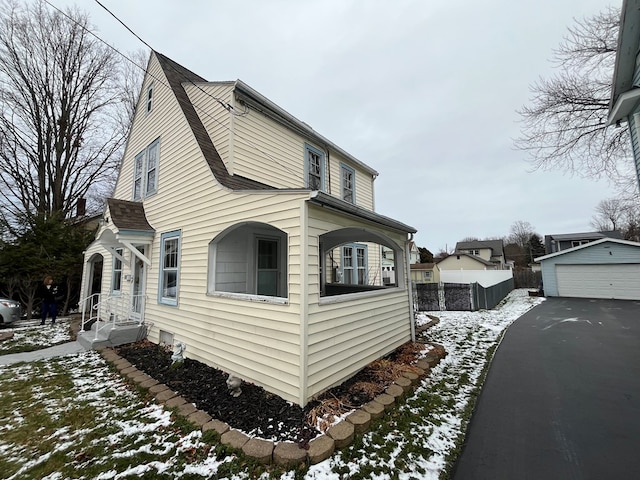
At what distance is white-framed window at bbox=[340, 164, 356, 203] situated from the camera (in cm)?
1013

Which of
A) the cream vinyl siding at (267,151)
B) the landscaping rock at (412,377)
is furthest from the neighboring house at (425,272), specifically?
the landscaping rock at (412,377)

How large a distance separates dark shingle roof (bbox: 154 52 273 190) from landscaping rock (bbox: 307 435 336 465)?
13.3 feet

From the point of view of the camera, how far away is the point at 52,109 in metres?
13.5

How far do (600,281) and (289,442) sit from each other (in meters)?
21.7

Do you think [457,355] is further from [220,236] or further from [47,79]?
[47,79]

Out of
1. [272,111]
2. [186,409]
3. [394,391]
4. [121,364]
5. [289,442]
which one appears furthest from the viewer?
[272,111]

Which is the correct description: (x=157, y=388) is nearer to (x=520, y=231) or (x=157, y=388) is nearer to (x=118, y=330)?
(x=118, y=330)

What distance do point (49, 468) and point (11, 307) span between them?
10682 mm

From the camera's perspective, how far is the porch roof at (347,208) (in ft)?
11.8

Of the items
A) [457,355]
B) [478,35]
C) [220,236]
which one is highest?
[478,35]

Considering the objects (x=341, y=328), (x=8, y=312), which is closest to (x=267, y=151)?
(x=341, y=328)

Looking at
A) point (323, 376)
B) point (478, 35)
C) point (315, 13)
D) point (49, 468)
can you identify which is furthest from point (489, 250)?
point (49, 468)

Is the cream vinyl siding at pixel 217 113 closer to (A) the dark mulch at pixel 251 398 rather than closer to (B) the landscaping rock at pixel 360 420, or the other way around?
(A) the dark mulch at pixel 251 398

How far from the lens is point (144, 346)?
6.32 m
